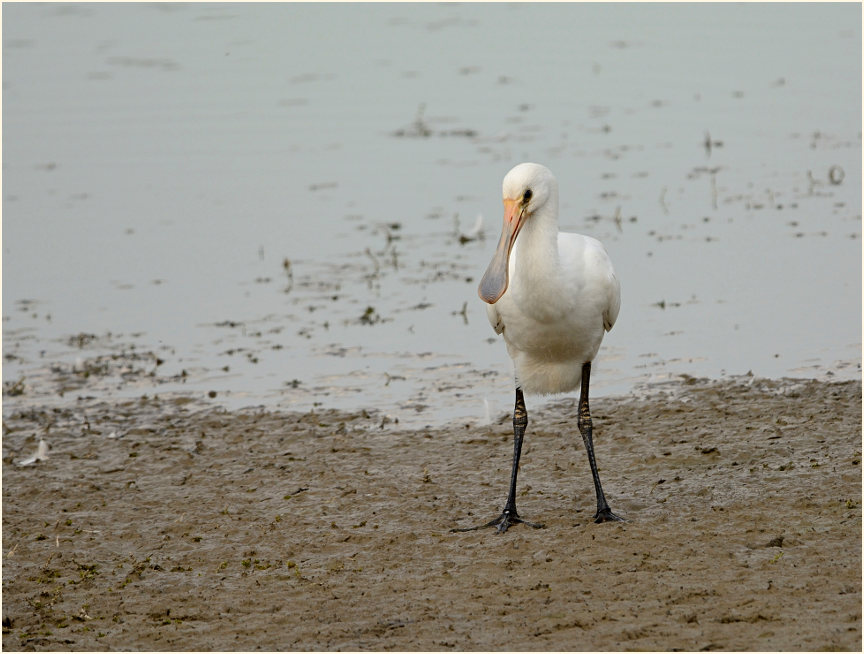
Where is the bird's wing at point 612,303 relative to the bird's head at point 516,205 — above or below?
below

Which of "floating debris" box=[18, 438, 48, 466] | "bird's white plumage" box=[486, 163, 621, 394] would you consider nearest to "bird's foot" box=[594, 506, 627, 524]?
"bird's white plumage" box=[486, 163, 621, 394]

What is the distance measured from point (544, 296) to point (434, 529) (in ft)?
4.32

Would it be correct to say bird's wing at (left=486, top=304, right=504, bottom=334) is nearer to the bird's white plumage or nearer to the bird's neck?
the bird's white plumage

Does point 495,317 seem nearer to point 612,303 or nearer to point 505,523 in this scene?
point 612,303

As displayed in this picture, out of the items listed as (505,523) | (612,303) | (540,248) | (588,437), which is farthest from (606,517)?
(540,248)

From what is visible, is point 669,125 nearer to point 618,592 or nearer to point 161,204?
point 161,204

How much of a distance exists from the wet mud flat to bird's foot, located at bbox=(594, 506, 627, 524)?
0.09 m

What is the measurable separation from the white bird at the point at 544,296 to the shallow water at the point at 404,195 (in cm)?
167

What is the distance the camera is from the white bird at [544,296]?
6562 millimetres

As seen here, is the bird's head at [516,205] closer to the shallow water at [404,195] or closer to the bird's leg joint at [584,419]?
the bird's leg joint at [584,419]

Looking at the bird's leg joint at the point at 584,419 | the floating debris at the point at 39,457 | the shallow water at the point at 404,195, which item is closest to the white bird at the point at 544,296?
the bird's leg joint at the point at 584,419

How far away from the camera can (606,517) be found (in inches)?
268

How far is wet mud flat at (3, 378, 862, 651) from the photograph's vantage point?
5516 mm

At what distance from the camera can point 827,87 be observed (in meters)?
17.9
